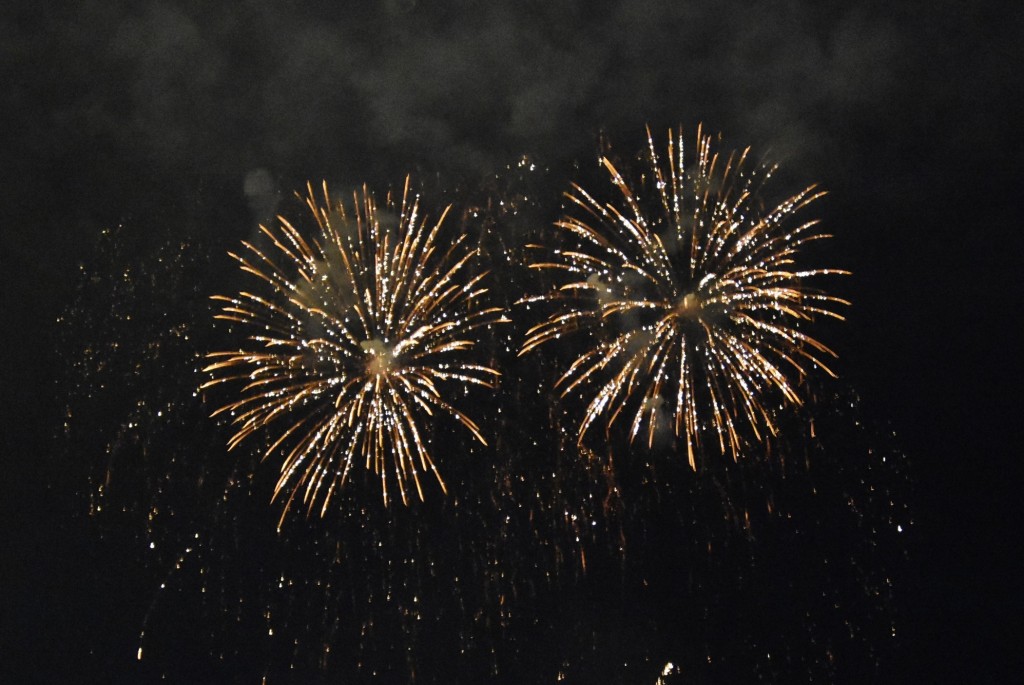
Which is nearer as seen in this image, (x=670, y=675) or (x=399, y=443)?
(x=399, y=443)

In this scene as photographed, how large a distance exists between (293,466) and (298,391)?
3.11ft

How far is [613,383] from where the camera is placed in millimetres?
12141

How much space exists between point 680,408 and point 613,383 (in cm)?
88

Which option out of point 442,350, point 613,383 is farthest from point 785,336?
point 442,350

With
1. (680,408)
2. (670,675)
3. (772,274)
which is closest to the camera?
(772,274)

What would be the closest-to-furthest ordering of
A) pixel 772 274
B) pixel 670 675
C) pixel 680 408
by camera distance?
1. pixel 772 274
2. pixel 680 408
3. pixel 670 675

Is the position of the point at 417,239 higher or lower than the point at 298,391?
higher

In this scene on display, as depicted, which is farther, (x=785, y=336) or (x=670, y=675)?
(x=670, y=675)

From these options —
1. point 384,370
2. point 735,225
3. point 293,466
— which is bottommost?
point 293,466

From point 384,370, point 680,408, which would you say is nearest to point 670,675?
point 680,408

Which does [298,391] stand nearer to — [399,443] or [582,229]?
[399,443]

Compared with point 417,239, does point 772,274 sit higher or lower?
lower

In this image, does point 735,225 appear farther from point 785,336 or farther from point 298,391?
point 298,391

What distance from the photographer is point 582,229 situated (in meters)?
11.9
